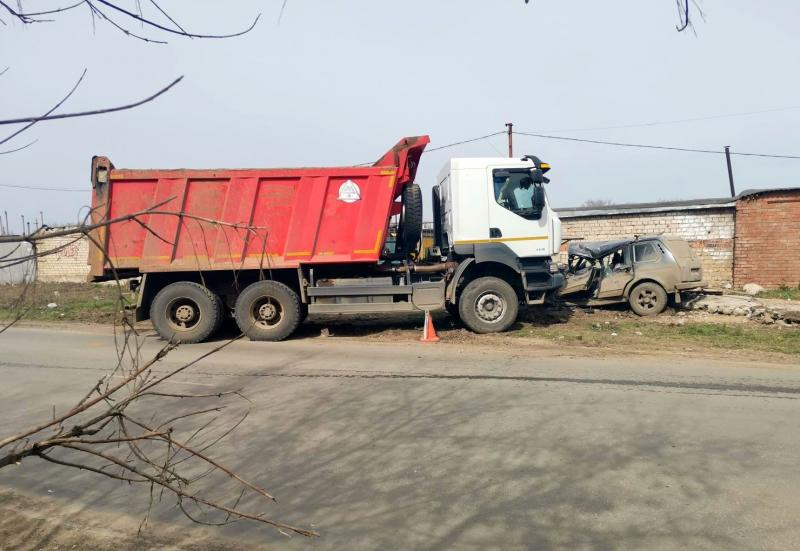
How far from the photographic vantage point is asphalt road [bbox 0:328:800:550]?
10.7 ft

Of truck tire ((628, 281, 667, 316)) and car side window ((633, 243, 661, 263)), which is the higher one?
car side window ((633, 243, 661, 263))

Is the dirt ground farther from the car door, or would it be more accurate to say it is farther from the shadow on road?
the car door

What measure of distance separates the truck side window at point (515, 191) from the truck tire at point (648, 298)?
3727mm

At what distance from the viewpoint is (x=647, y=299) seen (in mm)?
11984

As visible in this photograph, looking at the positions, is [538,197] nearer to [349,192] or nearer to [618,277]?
[349,192]

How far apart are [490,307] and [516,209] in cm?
176

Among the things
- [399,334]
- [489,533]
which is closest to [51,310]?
[399,334]

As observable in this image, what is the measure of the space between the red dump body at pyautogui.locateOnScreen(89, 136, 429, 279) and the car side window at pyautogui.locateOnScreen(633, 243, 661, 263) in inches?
222

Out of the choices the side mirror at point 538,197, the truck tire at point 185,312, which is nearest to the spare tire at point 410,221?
the side mirror at point 538,197

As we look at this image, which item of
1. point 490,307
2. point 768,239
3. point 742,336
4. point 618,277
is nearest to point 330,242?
point 490,307

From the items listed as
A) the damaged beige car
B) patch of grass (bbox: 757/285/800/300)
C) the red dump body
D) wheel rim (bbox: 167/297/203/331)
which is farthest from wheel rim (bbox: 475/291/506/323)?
patch of grass (bbox: 757/285/800/300)

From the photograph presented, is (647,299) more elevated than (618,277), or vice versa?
(618,277)

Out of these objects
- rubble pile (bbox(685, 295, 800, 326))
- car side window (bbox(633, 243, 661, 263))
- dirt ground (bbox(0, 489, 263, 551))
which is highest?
car side window (bbox(633, 243, 661, 263))

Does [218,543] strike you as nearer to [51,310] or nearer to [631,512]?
[631,512]
